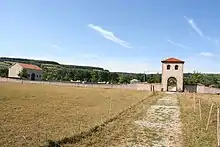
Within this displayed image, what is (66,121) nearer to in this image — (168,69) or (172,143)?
(172,143)

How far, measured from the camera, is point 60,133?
547 inches

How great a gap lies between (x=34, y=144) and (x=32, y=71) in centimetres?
13227

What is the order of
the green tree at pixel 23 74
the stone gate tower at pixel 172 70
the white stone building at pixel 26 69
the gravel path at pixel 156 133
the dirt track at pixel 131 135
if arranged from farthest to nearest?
the white stone building at pixel 26 69 → the green tree at pixel 23 74 → the stone gate tower at pixel 172 70 → the gravel path at pixel 156 133 → the dirt track at pixel 131 135

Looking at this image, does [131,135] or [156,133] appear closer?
[131,135]

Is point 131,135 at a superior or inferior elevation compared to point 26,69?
inferior

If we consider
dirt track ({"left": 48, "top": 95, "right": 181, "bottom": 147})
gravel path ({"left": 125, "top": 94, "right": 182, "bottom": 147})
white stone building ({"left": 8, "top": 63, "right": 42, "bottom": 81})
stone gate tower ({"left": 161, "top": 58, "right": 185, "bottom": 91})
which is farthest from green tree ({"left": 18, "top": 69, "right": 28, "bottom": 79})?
dirt track ({"left": 48, "top": 95, "right": 181, "bottom": 147})

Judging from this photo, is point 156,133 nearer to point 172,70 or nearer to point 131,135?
point 131,135

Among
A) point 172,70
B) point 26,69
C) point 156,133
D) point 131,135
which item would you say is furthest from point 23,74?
point 131,135

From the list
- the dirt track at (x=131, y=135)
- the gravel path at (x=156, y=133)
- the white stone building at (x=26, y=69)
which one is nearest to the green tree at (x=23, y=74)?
the white stone building at (x=26, y=69)

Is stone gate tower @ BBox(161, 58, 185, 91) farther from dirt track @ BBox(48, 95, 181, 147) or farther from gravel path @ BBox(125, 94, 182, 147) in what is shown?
dirt track @ BBox(48, 95, 181, 147)

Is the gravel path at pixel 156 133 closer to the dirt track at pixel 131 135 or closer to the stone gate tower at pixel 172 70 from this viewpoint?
the dirt track at pixel 131 135

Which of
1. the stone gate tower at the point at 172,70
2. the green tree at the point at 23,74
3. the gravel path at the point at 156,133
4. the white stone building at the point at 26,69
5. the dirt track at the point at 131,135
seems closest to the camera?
the dirt track at the point at 131,135

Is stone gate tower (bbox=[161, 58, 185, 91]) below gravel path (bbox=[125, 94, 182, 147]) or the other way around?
the other way around

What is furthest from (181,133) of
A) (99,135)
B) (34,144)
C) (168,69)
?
(168,69)
